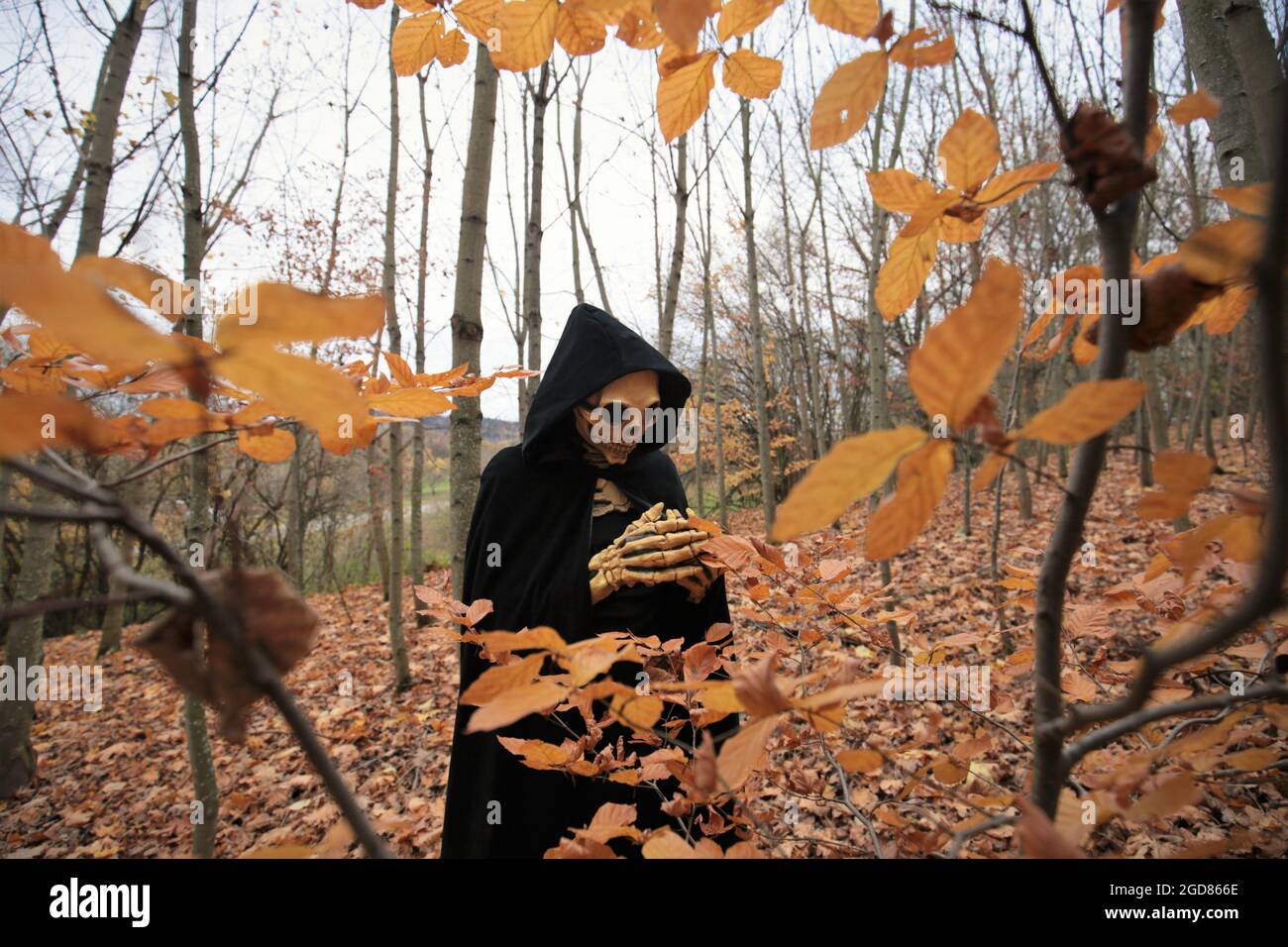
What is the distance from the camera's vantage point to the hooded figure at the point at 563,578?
1814 mm

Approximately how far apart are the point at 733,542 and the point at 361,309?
38.3 inches

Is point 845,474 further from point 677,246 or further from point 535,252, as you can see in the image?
point 677,246

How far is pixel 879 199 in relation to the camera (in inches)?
31.0

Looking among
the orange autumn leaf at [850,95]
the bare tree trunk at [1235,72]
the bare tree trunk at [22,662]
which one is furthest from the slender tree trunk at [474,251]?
the bare tree trunk at [22,662]

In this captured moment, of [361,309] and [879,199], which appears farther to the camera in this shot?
[879,199]

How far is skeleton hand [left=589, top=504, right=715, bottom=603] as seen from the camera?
5.00 ft

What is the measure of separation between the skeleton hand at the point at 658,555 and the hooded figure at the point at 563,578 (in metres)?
0.02

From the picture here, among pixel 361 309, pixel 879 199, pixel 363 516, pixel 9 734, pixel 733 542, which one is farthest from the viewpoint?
pixel 363 516

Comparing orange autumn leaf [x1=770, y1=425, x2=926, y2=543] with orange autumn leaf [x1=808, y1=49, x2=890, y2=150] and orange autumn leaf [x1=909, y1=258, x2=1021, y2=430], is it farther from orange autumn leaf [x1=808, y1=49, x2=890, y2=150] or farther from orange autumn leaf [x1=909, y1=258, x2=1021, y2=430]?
orange autumn leaf [x1=808, y1=49, x2=890, y2=150]

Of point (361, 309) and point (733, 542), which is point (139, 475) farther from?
point (733, 542)

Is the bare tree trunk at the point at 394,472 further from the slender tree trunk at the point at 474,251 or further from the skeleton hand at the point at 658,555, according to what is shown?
the skeleton hand at the point at 658,555

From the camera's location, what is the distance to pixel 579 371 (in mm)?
1974

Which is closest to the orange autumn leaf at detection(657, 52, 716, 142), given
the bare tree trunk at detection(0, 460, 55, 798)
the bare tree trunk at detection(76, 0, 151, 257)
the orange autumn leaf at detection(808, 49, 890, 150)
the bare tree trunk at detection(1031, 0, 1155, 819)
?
the orange autumn leaf at detection(808, 49, 890, 150)
